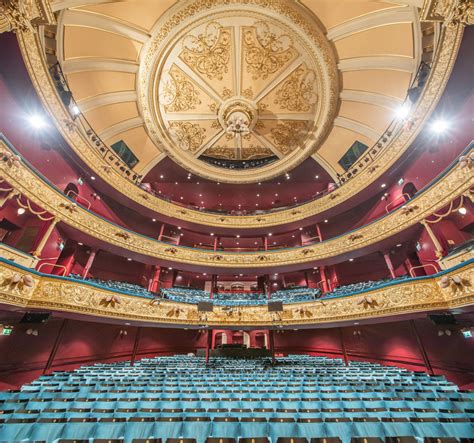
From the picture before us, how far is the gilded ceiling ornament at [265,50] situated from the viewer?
36.6 feet

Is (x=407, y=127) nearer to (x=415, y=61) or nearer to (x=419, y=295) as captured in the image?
(x=415, y=61)

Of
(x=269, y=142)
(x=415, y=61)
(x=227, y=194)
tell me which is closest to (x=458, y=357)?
(x=415, y=61)

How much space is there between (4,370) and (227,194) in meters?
15.0

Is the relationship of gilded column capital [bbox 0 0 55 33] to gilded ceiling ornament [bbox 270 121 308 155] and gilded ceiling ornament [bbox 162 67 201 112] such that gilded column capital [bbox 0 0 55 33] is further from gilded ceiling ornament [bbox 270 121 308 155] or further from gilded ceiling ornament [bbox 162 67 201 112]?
gilded ceiling ornament [bbox 270 121 308 155]

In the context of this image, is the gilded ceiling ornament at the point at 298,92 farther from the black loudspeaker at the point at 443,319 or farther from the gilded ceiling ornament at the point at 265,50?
the black loudspeaker at the point at 443,319

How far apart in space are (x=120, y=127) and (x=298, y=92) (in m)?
11.1

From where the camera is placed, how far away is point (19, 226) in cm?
802

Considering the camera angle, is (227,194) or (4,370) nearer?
(4,370)

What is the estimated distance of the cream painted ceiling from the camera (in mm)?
9367

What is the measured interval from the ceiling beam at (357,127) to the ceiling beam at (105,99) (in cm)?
1254

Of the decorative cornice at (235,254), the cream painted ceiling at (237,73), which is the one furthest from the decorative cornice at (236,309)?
the cream painted ceiling at (237,73)

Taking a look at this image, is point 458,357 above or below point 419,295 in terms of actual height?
below

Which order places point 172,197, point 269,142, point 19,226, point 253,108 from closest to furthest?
point 19,226 → point 253,108 → point 269,142 → point 172,197

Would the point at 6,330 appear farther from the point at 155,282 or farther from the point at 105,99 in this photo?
the point at 105,99
